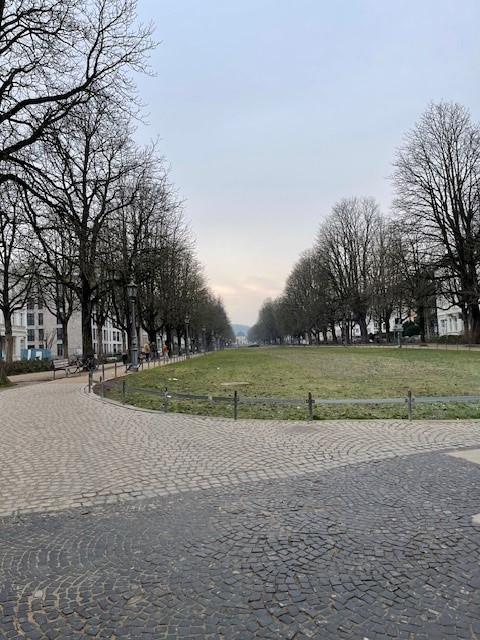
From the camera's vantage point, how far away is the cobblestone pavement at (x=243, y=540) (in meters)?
2.98

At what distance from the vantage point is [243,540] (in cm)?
414

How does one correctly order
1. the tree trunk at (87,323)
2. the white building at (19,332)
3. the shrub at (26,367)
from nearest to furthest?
the tree trunk at (87,323) < the shrub at (26,367) < the white building at (19,332)

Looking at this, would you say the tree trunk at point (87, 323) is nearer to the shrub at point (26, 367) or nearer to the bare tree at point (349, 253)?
Result: the shrub at point (26, 367)

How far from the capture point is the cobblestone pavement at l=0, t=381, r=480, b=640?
2984 mm

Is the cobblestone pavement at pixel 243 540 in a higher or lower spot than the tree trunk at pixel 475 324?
lower

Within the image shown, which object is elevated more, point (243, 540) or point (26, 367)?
point (26, 367)

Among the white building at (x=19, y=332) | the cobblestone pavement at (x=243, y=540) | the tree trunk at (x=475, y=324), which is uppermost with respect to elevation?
the white building at (x=19, y=332)

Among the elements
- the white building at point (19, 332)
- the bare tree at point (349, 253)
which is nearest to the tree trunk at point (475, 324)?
the bare tree at point (349, 253)

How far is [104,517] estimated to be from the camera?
4.87 m

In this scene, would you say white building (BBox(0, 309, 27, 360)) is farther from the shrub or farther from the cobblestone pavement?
the cobblestone pavement

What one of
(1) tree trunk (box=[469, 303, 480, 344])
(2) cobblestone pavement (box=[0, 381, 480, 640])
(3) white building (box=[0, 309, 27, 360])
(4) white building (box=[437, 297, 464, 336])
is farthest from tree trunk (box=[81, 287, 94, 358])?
(4) white building (box=[437, 297, 464, 336])

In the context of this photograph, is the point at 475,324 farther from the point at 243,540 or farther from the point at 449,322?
the point at 243,540

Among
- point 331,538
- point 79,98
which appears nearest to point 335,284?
point 79,98

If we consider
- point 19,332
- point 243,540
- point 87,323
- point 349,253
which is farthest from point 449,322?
point 243,540
